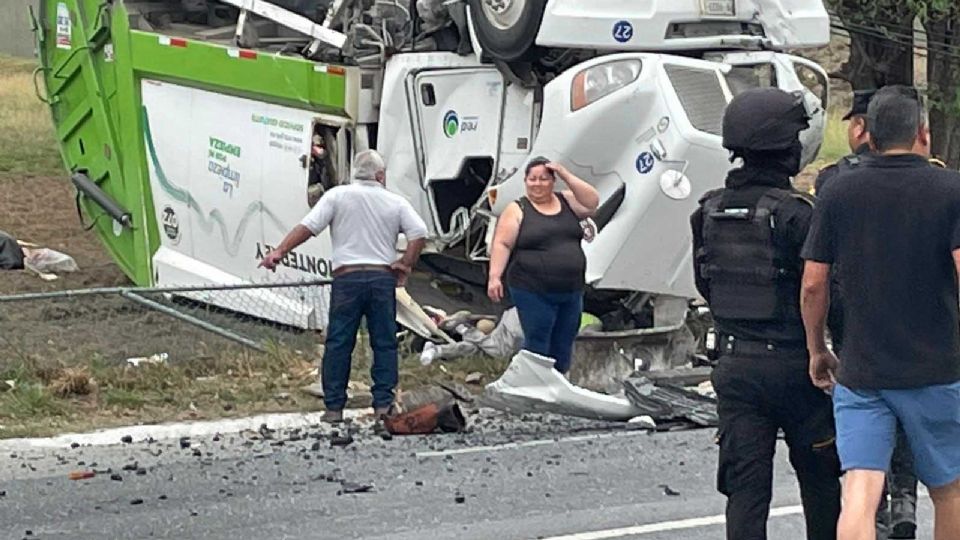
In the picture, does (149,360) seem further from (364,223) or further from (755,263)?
(755,263)

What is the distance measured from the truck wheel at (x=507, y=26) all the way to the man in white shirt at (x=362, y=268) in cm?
140

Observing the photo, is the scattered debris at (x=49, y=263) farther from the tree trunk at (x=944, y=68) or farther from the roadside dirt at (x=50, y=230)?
the tree trunk at (x=944, y=68)

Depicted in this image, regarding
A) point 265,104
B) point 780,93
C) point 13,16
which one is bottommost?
point 13,16

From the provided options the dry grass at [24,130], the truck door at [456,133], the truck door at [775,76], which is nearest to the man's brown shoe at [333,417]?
the truck door at [456,133]

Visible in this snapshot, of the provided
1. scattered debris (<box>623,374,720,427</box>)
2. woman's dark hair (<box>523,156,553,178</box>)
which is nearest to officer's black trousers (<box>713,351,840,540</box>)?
scattered debris (<box>623,374,720,427</box>)

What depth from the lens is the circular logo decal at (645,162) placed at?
9.95 metres

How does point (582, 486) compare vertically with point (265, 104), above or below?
below

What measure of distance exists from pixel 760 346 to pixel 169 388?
205 inches

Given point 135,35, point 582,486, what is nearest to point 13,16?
point 135,35

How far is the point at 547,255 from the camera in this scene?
9.45m

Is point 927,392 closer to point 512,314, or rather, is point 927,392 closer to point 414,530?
point 414,530

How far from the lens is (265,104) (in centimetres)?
1159

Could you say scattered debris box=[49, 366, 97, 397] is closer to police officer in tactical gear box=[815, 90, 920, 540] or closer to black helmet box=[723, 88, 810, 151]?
police officer in tactical gear box=[815, 90, 920, 540]

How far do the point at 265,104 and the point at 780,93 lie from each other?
6682mm
